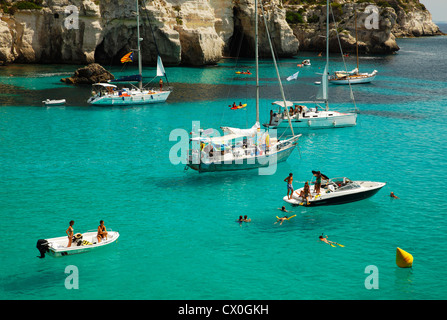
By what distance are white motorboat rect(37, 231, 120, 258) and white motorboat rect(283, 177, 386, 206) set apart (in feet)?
43.7

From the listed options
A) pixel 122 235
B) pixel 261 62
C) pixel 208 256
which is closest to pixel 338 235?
pixel 208 256

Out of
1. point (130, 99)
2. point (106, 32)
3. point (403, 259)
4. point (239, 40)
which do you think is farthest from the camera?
point (239, 40)

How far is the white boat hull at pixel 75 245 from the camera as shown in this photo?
2850 centimetres

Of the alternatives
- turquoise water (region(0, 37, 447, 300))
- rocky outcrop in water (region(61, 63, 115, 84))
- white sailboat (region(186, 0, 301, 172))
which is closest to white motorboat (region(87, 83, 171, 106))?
turquoise water (region(0, 37, 447, 300))

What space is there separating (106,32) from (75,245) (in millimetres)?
81956

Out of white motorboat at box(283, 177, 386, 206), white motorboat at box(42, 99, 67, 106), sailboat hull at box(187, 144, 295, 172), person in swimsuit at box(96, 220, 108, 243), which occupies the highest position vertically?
white motorboat at box(42, 99, 67, 106)

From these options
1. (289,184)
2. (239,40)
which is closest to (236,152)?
(289,184)

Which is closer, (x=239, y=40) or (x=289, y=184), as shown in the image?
(x=289, y=184)

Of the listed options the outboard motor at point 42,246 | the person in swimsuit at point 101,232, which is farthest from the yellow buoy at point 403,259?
the outboard motor at point 42,246

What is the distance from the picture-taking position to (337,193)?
117 feet

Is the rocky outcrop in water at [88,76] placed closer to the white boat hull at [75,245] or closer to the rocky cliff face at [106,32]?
the rocky cliff face at [106,32]

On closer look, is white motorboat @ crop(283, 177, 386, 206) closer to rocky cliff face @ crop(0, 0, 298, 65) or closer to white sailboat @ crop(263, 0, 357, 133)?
white sailboat @ crop(263, 0, 357, 133)

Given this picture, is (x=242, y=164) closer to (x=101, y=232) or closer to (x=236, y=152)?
(x=236, y=152)

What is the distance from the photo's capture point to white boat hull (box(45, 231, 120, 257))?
28500 mm
